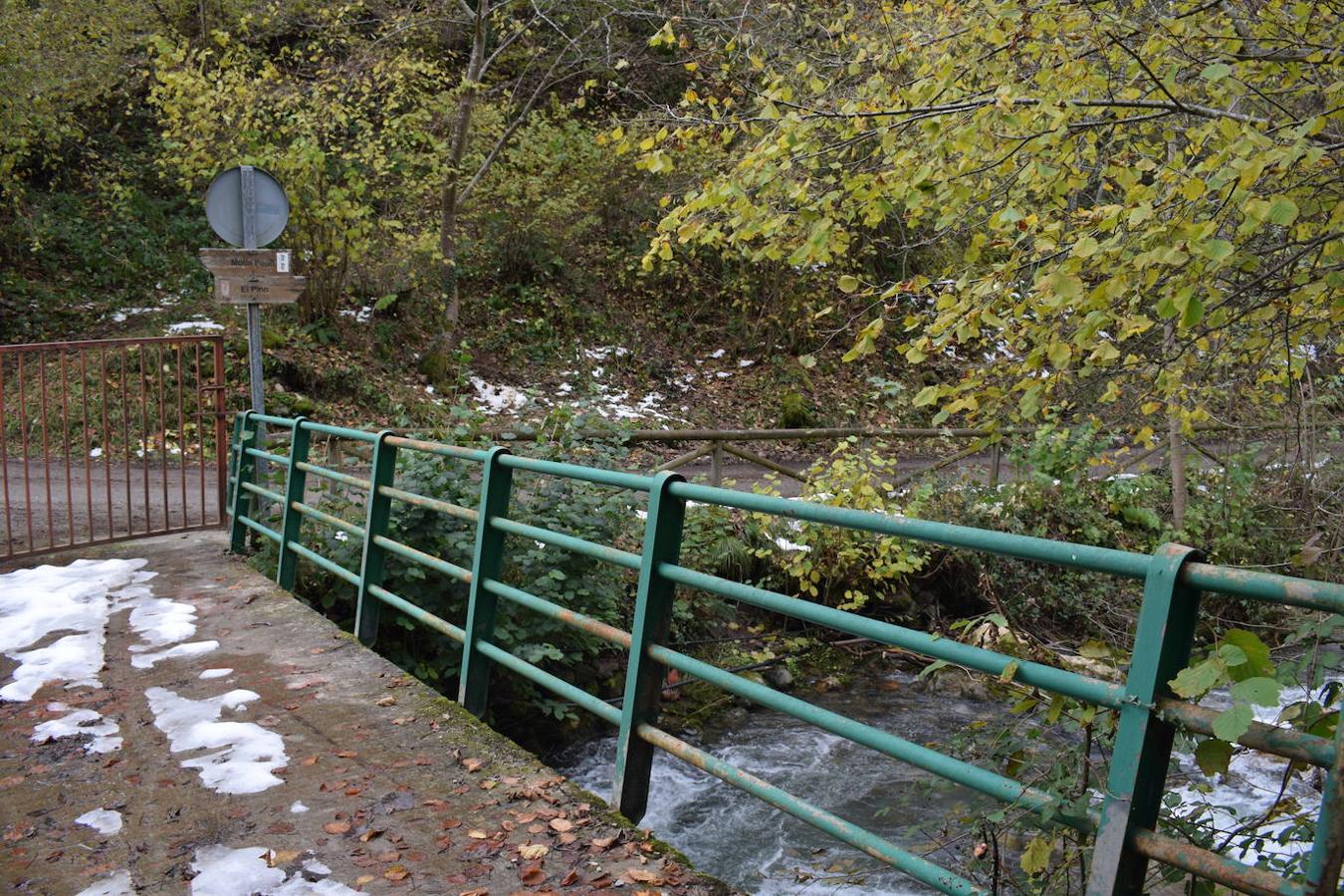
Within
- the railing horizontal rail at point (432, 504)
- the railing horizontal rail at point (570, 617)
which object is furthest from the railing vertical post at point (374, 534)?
the railing horizontal rail at point (570, 617)

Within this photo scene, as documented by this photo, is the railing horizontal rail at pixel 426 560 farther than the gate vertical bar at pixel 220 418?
No

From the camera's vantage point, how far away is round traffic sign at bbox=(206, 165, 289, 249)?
8.45 meters

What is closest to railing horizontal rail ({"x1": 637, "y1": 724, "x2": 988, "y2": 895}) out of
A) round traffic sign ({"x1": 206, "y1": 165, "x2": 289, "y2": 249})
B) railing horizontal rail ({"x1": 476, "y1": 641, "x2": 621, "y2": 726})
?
railing horizontal rail ({"x1": 476, "y1": 641, "x2": 621, "y2": 726})

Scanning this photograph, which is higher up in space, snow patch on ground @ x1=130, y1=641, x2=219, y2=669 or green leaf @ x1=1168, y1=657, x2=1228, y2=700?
green leaf @ x1=1168, y1=657, x2=1228, y2=700

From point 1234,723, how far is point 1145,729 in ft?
0.71

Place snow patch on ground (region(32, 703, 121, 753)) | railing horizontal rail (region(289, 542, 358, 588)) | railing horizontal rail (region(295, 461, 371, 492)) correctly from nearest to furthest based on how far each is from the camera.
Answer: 1. snow patch on ground (region(32, 703, 121, 753))
2. railing horizontal rail (region(295, 461, 371, 492))
3. railing horizontal rail (region(289, 542, 358, 588))

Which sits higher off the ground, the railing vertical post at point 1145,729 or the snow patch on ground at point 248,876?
the railing vertical post at point 1145,729

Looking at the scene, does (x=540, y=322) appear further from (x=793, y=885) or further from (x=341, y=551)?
(x=793, y=885)

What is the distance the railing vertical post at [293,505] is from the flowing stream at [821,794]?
7.47 feet

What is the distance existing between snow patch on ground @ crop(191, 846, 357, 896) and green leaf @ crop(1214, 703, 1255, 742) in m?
2.51

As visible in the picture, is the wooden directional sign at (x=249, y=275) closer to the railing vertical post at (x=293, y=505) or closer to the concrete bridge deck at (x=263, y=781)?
the railing vertical post at (x=293, y=505)

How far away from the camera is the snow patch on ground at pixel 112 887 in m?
3.16

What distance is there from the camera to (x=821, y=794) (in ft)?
22.3

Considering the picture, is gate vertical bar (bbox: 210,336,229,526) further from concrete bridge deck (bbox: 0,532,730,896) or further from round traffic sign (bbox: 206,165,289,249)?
concrete bridge deck (bbox: 0,532,730,896)
